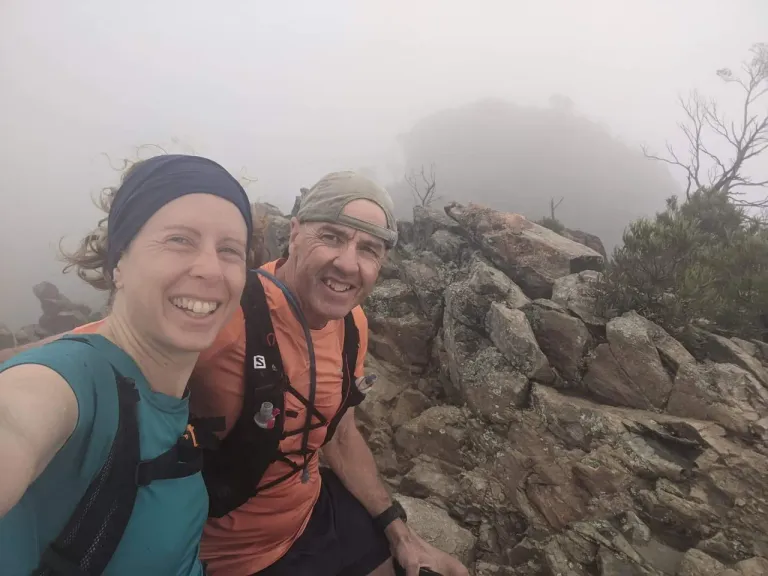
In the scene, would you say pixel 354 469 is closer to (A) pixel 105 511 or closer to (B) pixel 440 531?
(A) pixel 105 511

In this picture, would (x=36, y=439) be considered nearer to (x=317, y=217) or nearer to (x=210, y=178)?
(x=210, y=178)

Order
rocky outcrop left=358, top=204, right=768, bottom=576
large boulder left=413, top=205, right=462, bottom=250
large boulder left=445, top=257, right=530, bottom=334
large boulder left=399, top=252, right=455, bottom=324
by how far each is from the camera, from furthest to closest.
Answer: large boulder left=413, top=205, right=462, bottom=250 → large boulder left=399, top=252, right=455, bottom=324 → large boulder left=445, top=257, right=530, bottom=334 → rocky outcrop left=358, top=204, right=768, bottom=576

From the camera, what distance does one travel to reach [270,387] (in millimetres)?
1868

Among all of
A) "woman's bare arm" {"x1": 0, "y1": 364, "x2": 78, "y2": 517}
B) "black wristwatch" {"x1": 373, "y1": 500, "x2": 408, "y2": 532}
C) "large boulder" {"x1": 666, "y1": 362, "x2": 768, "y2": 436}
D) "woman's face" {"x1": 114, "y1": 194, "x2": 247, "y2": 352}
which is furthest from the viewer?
"large boulder" {"x1": 666, "y1": 362, "x2": 768, "y2": 436}

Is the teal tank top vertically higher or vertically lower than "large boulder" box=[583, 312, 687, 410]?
higher

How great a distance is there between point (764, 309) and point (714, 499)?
12.6ft

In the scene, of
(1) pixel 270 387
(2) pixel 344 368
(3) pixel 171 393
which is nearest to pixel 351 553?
(2) pixel 344 368

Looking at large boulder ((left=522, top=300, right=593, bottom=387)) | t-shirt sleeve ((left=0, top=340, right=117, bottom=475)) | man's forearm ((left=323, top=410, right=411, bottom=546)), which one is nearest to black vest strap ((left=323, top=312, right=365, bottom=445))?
man's forearm ((left=323, top=410, right=411, bottom=546))

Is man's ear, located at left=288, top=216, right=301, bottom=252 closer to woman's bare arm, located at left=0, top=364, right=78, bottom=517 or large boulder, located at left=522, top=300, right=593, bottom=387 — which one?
woman's bare arm, located at left=0, top=364, right=78, bottom=517

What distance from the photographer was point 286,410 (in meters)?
1.99

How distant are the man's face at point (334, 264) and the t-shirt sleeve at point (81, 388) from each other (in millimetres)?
1089

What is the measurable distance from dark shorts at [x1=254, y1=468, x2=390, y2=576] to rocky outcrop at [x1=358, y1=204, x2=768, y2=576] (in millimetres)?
1980

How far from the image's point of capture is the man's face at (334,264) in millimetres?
2080

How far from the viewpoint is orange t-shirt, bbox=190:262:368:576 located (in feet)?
6.11
